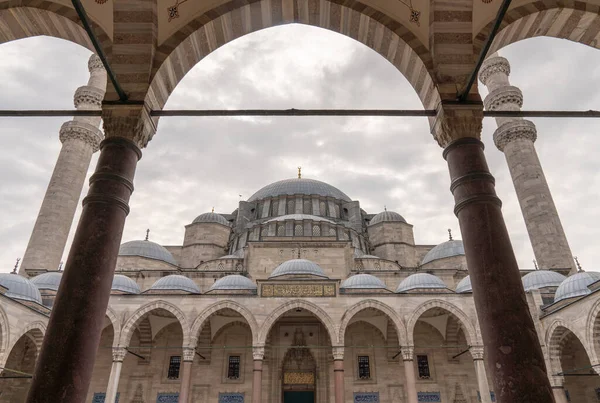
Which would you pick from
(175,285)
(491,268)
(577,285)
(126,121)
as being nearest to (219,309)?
(175,285)

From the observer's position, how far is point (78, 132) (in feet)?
68.7

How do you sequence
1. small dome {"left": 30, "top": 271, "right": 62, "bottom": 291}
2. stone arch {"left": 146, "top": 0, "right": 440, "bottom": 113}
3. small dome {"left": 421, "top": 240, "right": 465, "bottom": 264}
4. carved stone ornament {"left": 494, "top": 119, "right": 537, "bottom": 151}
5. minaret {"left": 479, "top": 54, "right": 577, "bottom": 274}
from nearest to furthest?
1. stone arch {"left": 146, "top": 0, "right": 440, "bottom": 113}
2. small dome {"left": 30, "top": 271, "right": 62, "bottom": 291}
3. minaret {"left": 479, "top": 54, "right": 577, "bottom": 274}
4. carved stone ornament {"left": 494, "top": 119, "right": 537, "bottom": 151}
5. small dome {"left": 421, "top": 240, "right": 465, "bottom": 264}

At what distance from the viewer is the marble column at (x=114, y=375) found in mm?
14602

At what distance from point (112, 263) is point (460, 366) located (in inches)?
688

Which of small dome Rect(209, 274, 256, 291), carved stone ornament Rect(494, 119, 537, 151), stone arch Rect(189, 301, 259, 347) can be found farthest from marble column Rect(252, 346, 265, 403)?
carved stone ornament Rect(494, 119, 537, 151)

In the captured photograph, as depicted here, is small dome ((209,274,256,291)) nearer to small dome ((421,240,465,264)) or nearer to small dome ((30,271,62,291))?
small dome ((30,271,62,291))

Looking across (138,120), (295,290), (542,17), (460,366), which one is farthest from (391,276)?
(138,120)

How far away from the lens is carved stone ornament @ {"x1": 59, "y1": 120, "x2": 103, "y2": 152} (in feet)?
68.5

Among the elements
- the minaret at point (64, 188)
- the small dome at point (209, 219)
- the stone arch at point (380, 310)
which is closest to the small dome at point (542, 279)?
the stone arch at point (380, 310)

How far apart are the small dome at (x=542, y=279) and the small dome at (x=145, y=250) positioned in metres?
17.4

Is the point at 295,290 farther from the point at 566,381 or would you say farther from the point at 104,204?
the point at 104,204

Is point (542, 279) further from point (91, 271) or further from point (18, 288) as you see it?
point (18, 288)

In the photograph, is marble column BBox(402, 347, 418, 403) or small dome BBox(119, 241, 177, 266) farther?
small dome BBox(119, 241, 177, 266)

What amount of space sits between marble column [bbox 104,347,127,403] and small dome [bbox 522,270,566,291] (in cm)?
1588
